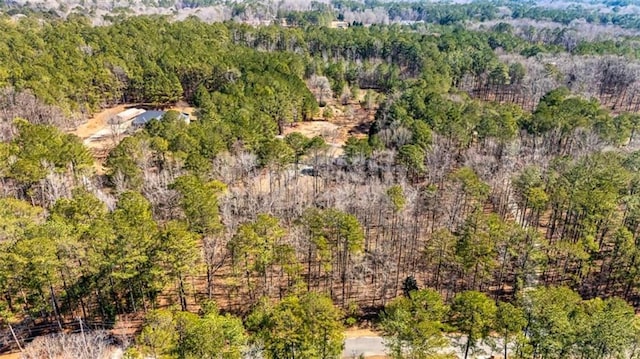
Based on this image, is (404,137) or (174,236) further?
(404,137)

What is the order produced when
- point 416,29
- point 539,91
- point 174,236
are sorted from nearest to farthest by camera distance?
point 174,236 → point 539,91 → point 416,29

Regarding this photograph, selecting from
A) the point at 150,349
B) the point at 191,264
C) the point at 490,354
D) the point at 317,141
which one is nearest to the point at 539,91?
the point at 317,141

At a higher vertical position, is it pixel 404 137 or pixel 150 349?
pixel 404 137

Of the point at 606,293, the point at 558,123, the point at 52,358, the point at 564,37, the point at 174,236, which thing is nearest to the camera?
the point at 52,358

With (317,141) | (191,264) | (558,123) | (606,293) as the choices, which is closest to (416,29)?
(558,123)

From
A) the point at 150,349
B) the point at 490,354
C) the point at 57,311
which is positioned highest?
the point at 150,349

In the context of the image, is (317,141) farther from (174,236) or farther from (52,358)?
(52,358)
